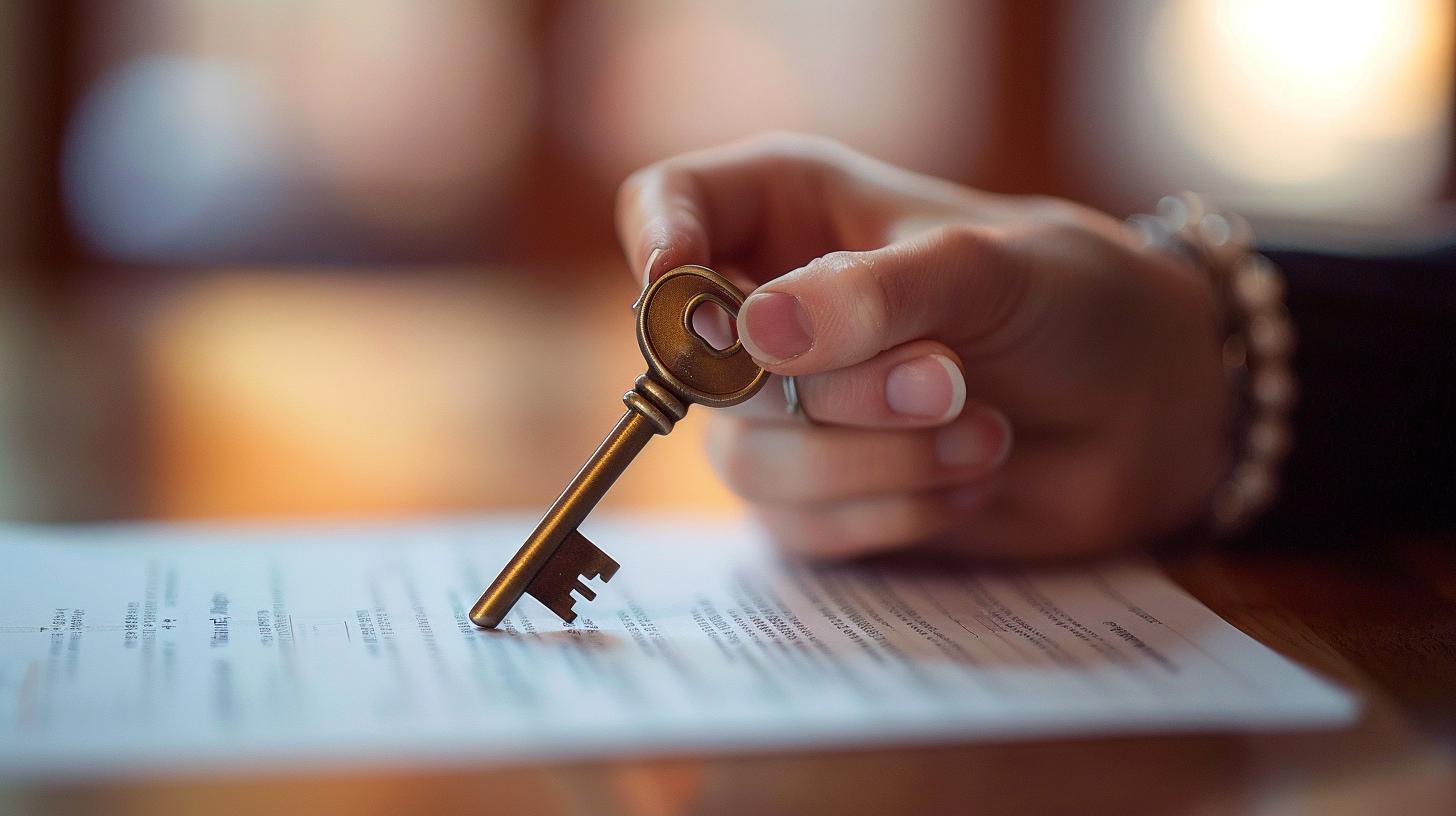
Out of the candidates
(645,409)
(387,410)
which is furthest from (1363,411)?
(387,410)

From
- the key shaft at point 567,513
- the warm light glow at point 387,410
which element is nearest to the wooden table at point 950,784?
the key shaft at point 567,513

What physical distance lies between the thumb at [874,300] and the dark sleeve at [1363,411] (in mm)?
373

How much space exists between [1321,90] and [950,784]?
622 centimetres

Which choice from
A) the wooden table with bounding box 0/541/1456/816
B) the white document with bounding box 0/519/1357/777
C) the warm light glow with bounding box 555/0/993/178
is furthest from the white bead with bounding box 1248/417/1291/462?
the warm light glow with bounding box 555/0/993/178

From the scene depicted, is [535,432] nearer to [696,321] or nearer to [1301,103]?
[696,321]

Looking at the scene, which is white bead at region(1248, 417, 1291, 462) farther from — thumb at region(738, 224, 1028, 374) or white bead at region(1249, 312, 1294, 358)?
thumb at region(738, 224, 1028, 374)

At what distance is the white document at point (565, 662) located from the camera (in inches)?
22.3

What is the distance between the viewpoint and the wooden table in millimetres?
512

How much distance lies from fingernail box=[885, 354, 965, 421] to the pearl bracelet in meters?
0.36

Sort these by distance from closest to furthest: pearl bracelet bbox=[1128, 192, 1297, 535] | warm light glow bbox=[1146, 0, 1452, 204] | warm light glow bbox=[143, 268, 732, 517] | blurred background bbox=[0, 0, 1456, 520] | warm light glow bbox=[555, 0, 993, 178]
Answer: pearl bracelet bbox=[1128, 192, 1297, 535] < warm light glow bbox=[143, 268, 732, 517] < blurred background bbox=[0, 0, 1456, 520] < warm light glow bbox=[555, 0, 993, 178] < warm light glow bbox=[1146, 0, 1452, 204]

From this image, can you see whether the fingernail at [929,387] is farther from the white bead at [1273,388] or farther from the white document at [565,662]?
the white bead at [1273,388]

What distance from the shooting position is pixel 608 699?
612mm

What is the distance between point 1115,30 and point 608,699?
569 cm

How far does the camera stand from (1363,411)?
3.60 feet
